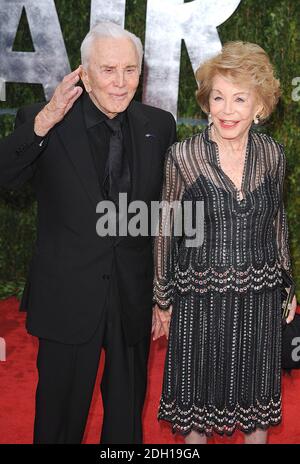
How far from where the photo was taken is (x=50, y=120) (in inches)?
118

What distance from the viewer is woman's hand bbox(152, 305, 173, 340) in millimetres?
3625

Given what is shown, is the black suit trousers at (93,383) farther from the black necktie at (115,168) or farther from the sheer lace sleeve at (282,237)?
the sheer lace sleeve at (282,237)

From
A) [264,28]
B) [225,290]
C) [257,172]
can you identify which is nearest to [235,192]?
[257,172]

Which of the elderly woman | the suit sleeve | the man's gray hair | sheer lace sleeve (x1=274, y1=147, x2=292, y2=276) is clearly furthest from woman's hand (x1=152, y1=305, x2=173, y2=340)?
the man's gray hair

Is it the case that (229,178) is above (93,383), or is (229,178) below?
above

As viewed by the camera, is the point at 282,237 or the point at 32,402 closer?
the point at 282,237

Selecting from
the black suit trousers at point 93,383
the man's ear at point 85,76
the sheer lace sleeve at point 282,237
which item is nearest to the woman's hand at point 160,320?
the black suit trousers at point 93,383

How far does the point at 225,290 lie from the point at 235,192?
0.43m

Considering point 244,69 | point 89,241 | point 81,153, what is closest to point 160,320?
point 89,241

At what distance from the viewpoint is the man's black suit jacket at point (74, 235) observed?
3150 mm

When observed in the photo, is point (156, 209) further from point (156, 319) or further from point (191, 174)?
point (156, 319)

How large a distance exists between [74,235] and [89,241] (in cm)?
7

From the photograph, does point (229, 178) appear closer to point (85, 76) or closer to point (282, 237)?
point (282, 237)

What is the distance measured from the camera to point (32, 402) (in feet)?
15.5
